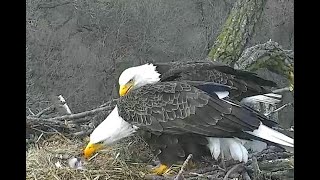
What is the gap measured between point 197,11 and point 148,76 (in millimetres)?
2197

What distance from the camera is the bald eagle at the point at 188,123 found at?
1.67 metres

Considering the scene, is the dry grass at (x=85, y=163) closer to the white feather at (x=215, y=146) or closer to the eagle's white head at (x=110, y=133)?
the eagle's white head at (x=110, y=133)

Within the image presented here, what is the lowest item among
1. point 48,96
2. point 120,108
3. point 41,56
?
point 48,96

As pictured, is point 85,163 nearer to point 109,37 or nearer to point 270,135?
point 270,135

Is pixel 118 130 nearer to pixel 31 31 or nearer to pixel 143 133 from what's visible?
pixel 143 133

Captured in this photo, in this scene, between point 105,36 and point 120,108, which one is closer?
point 120,108

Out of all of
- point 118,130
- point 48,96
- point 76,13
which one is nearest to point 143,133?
point 118,130

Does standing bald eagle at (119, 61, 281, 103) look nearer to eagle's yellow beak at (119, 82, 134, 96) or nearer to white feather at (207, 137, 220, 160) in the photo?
eagle's yellow beak at (119, 82, 134, 96)

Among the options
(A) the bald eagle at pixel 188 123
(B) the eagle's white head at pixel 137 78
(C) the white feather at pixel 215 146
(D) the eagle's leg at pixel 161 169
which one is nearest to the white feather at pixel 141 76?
(B) the eagle's white head at pixel 137 78

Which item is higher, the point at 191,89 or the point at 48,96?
the point at 191,89

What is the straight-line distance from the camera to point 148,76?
7.13ft

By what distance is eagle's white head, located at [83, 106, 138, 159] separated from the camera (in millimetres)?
1880

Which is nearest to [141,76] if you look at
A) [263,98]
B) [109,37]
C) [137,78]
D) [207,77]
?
[137,78]

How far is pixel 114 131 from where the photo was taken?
74.0 inches
